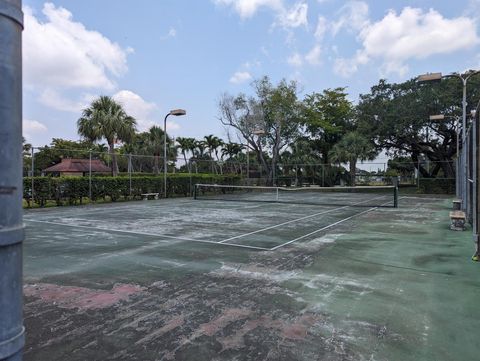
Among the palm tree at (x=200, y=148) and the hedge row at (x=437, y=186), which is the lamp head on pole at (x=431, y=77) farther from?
the palm tree at (x=200, y=148)

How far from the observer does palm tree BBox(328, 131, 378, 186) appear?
31.3m

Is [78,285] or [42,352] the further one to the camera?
[78,285]

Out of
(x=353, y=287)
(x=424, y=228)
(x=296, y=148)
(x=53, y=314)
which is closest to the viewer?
(x=53, y=314)

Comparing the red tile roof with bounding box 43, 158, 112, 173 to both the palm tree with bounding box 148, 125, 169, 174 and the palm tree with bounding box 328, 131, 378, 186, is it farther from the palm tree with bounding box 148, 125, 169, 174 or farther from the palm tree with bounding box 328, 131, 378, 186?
the palm tree with bounding box 328, 131, 378, 186

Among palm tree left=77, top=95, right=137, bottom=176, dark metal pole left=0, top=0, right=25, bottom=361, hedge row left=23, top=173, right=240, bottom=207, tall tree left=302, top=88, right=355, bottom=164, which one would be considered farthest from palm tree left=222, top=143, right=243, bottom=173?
dark metal pole left=0, top=0, right=25, bottom=361

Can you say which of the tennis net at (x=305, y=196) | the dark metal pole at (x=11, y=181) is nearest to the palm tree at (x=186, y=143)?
the tennis net at (x=305, y=196)

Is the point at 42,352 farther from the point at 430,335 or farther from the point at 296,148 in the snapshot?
the point at 296,148

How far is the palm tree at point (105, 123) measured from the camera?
25281mm

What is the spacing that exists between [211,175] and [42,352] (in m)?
24.1

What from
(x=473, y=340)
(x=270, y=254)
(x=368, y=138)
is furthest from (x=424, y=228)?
(x=368, y=138)

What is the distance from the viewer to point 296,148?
37312mm

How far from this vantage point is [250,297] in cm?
414

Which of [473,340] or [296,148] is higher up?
[296,148]

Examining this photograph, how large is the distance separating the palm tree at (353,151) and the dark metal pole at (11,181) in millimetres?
31850
